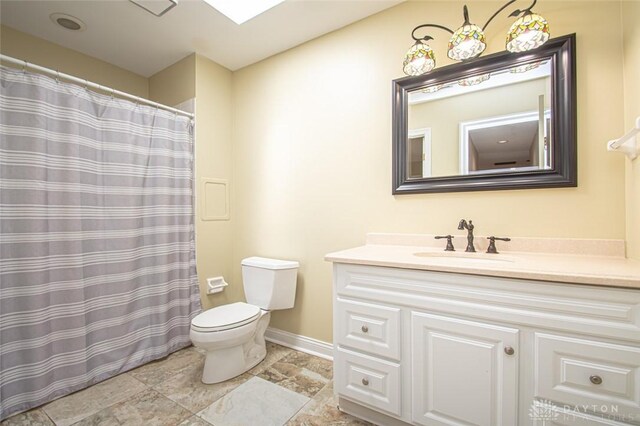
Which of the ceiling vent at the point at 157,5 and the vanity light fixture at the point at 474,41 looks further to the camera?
the ceiling vent at the point at 157,5

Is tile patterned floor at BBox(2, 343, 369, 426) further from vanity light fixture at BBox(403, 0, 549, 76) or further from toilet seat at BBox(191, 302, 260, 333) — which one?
vanity light fixture at BBox(403, 0, 549, 76)

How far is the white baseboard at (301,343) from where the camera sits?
2.03 metres

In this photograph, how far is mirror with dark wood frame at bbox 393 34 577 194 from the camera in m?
1.34

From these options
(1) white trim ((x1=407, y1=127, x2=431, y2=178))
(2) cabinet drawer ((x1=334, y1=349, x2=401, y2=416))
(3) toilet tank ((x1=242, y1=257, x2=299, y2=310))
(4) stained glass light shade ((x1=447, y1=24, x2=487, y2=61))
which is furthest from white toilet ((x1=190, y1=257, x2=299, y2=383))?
(4) stained glass light shade ((x1=447, y1=24, x2=487, y2=61))

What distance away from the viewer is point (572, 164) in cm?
131

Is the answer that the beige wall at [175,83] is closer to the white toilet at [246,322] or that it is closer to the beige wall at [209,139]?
the beige wall at [209,139]

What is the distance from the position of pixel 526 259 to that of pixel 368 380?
0.94 meters

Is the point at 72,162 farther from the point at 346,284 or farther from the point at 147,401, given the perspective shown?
the point at 346,284

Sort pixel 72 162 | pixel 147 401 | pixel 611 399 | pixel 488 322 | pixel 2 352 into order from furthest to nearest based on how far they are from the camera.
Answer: pixel 72 162
pixel 147 401
pixel 2 352
pixel 488 322
pixel 611 399

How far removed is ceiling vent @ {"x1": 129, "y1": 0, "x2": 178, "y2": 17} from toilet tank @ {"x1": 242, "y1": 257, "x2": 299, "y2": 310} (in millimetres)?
1790

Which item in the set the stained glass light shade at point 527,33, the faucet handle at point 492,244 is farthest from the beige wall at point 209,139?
the stained glass light shade at point 527,33

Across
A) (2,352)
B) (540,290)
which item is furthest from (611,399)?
(2,352)

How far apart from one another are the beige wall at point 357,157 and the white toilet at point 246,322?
0.18 meters

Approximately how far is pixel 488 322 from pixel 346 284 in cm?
62
